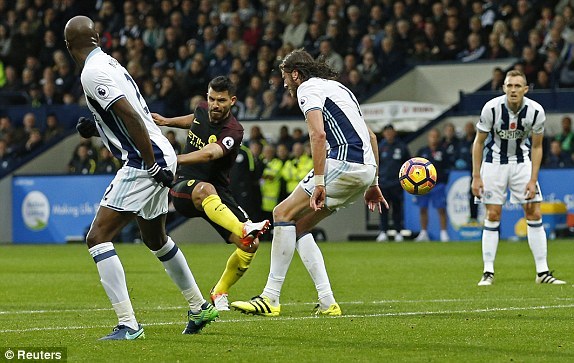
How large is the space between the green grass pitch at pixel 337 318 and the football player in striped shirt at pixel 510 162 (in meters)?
0.47

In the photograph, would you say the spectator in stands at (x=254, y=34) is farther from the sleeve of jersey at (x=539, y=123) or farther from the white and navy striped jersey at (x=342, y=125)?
the white and navy striped jersey at (x=342, y=125)

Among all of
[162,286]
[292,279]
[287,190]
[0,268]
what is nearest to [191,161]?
[162,286]

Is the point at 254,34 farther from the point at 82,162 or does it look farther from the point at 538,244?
the point at 538,244

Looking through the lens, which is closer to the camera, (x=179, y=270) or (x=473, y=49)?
(x=179, y=270)

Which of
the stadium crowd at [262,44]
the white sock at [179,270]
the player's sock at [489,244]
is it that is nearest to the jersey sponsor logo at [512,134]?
the player's sock at [489,244]

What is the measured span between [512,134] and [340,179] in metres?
4.17

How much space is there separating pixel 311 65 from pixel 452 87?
17.7 m

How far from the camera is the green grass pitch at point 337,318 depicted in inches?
297

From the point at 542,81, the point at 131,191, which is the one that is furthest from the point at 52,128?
the point at 131,191

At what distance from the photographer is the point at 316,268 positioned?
1029 centimetres

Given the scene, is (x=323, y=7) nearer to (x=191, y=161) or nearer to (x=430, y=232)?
(x=430, y=232)

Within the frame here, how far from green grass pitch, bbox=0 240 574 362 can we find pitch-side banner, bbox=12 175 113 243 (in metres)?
7.57

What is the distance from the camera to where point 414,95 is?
1099 inches

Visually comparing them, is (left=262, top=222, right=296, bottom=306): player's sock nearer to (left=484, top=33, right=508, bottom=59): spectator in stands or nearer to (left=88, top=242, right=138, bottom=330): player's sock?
(left=88, top=242, right=138, bottom=330): player's sock
